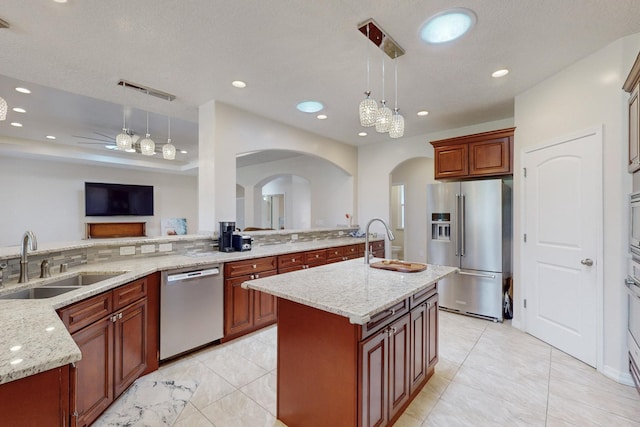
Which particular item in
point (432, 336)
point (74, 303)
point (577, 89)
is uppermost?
point (577, 89)

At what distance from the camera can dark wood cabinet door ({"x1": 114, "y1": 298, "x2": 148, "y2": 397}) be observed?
2000 millimetres

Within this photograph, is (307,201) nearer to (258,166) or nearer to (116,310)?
(258,166)

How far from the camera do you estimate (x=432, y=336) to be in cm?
225

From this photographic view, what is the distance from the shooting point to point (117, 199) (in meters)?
7.20

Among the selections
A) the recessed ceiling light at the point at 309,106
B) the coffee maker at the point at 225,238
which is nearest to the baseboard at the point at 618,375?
the coffee maker at the point at 225,238

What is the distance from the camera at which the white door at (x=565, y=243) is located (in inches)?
99.2

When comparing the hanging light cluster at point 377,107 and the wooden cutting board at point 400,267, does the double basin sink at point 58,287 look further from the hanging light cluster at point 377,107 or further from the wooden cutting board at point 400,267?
the hanging light cluster at point 377,107

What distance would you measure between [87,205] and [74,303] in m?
6.61

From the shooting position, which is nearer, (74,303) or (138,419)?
(74,303)

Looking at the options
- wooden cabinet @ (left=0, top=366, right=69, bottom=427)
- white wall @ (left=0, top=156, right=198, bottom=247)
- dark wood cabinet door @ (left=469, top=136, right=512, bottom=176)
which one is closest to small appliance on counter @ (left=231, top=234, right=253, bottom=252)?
wooden cabinet @ (left=0, top=366, right=69, bottom=427)

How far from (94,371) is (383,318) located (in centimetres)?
182

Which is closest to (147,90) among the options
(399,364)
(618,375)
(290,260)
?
(290,260)

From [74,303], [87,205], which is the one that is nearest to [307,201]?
[87,205]

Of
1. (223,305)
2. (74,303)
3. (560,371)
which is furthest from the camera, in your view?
(223,305)
